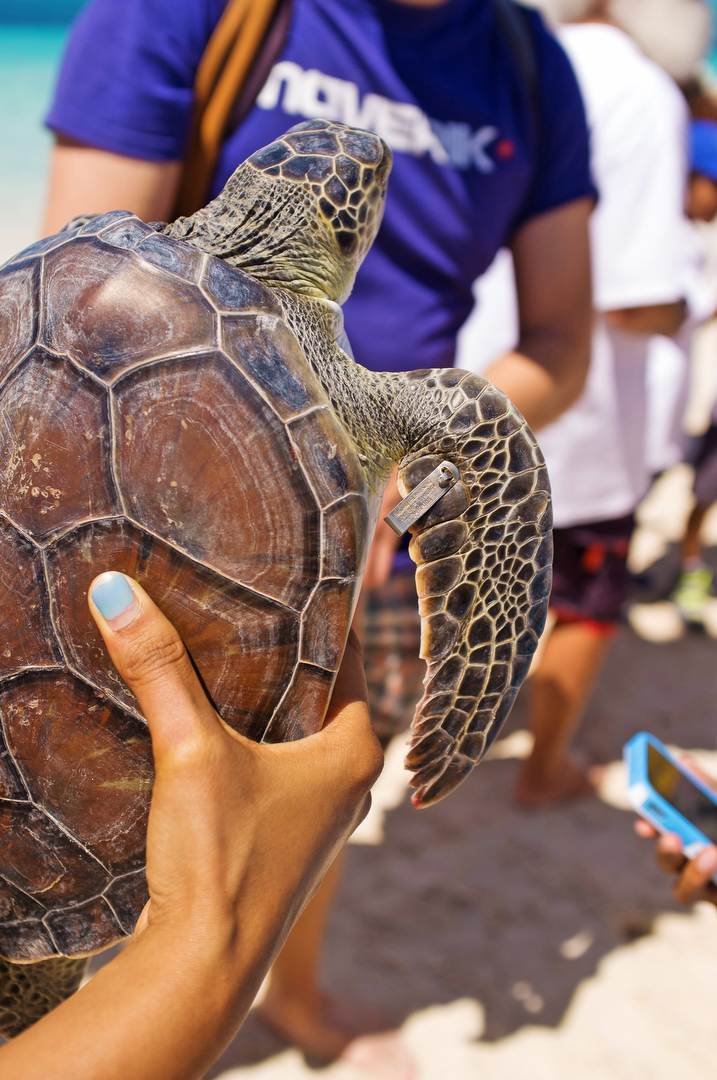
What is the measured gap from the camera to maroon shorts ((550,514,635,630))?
6.29 feet

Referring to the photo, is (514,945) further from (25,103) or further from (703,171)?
(25,103)

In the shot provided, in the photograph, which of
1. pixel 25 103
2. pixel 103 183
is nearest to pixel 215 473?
pixel 103 183

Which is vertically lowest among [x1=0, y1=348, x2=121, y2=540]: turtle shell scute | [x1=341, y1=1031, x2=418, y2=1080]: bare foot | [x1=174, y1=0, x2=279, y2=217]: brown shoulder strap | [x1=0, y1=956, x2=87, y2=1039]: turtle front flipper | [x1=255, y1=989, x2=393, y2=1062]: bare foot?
[x1=341, y1=1031, x2=418, y2=1080]: bare foot

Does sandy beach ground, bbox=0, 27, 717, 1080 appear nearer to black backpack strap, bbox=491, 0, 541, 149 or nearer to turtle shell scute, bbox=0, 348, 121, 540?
turtle shell scute, bbox=0, 348, 121, 540

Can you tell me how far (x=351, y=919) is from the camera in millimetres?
1843

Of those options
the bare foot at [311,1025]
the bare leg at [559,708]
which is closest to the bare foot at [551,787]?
the bare leg at [559,708]

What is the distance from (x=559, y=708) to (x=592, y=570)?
41cm

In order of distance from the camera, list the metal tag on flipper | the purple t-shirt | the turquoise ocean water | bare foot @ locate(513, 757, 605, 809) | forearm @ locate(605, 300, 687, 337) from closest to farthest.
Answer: the metal tag on flipper < the purple t-shirt < forearm @ locate(605, 300, 687, 337) < bare foot @ locate(513, 757, 605, 809) < the turquoise ocean water

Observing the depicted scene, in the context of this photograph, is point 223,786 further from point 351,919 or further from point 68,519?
point 351,919

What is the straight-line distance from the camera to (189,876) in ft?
1.74

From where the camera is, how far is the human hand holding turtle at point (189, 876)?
50 cm

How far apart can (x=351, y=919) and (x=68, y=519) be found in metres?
1.55

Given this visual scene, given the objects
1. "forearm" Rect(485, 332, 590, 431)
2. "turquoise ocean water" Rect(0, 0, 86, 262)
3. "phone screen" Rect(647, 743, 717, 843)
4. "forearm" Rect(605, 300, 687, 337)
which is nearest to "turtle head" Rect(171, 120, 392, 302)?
"forearm" Rect(485, 332, 590, 431)

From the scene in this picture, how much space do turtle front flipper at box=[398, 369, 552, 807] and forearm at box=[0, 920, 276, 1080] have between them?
259 millimetres
